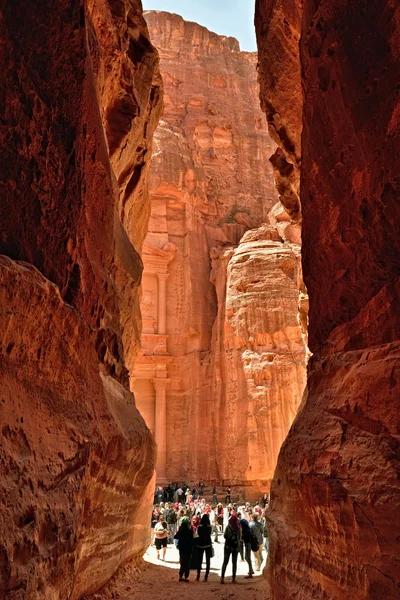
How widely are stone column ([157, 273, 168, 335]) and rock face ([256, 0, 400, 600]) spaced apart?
2271 centimetres

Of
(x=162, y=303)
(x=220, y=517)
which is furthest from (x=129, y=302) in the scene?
(x=162, y=303)

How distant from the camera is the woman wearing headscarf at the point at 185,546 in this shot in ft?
32.5

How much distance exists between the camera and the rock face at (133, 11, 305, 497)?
2402 centimetres

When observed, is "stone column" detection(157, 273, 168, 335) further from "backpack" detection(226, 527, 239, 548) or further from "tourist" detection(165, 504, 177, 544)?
"backpack" detection(226, 527, 239, 548)

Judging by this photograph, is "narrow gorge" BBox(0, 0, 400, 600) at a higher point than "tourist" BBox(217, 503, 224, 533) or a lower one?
higher

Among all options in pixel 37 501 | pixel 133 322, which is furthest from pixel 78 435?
pixel 133 322

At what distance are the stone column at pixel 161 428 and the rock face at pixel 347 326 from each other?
2138 centimetres

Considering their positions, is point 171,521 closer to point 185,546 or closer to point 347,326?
point 185,546

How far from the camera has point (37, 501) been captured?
4105mm

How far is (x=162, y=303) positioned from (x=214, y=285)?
9.93 ft

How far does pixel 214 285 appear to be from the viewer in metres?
30.1

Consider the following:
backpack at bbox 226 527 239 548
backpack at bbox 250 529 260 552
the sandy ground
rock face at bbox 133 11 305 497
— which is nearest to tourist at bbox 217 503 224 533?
rock face at bbox 133 11 305 497

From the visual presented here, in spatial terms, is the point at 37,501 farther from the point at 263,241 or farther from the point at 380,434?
the point at 263,241

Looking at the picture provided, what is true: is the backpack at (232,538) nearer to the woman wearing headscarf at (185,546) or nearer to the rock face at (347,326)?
the woman wearing headscarf at (185,546)
